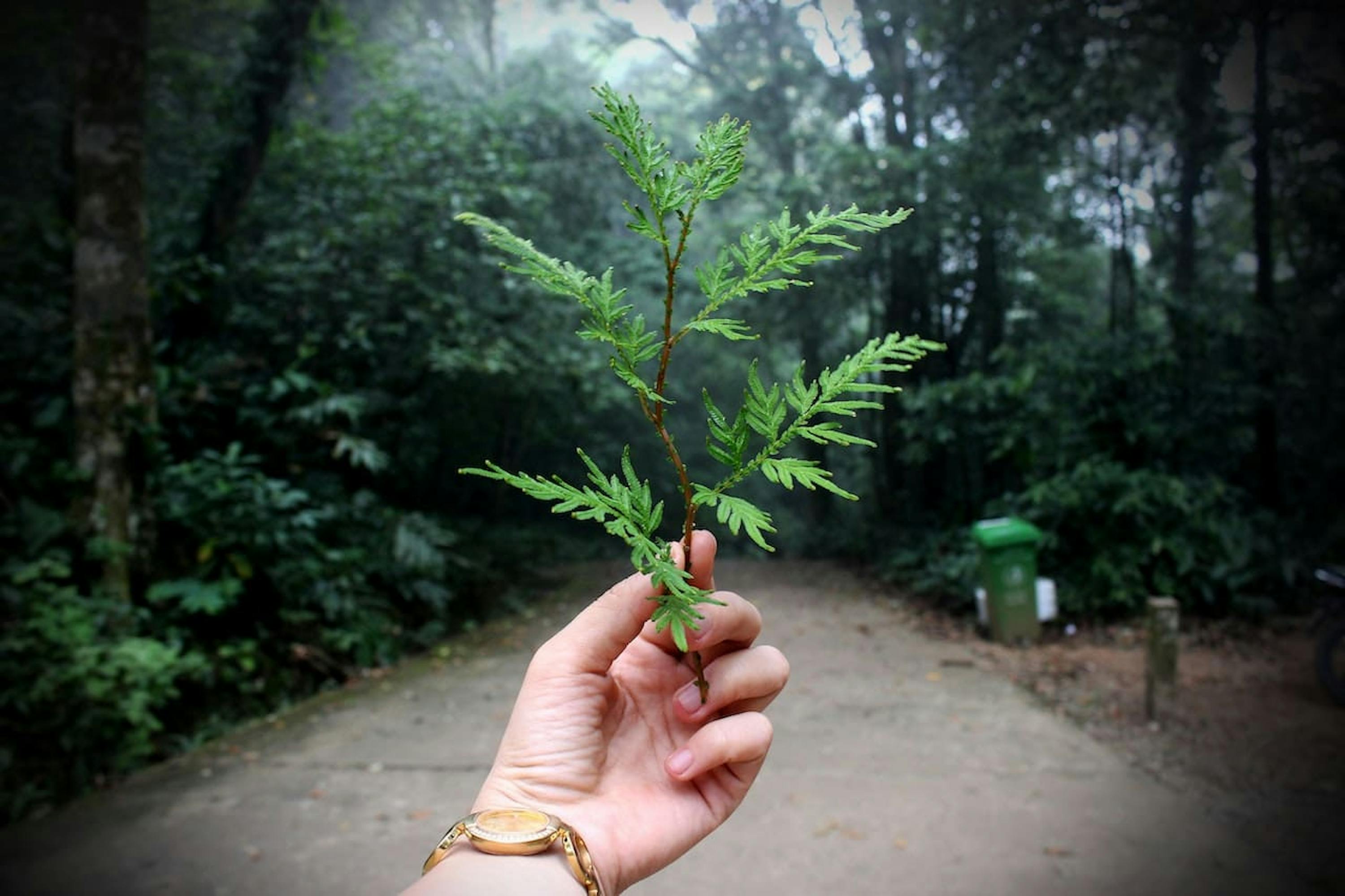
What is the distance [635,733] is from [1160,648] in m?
4.18

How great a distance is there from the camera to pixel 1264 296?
7168mm

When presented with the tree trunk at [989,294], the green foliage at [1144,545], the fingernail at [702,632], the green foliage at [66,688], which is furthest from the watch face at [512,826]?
the tree trunk at [989,294]

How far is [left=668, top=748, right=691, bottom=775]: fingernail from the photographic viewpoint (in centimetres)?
98

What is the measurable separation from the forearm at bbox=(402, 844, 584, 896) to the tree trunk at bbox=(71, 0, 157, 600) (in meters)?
4.12

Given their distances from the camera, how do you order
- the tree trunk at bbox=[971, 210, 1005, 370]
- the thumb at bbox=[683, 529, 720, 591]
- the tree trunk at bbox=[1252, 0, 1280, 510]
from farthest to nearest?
the tree trunk at bbox=[971, 210, 1005, 370], the tree trunk at bbox=[1252, 0, 1280, 510], the thumb at bbox=[683, 529, 720, 591]

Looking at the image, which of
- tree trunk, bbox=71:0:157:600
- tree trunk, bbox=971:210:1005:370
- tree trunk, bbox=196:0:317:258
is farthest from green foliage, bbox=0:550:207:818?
tree trunk, bbox=971:210:1005:370

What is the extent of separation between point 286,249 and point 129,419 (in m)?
2.34

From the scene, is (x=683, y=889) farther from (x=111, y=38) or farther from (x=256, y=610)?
(x=111, y=38)

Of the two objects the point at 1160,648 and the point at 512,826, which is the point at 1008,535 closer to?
the point at 1160,648

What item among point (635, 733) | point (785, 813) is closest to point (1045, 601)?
point (785, 813)

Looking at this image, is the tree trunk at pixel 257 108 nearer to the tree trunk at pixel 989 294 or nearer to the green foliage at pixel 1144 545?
the tree trunk at pixel 989 294

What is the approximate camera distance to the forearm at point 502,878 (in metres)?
0.93

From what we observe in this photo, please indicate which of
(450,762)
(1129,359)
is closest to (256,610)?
(450,762)

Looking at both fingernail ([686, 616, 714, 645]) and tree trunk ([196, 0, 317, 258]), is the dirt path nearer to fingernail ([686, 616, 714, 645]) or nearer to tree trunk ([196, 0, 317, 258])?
fingernail ([686, 616, 714, 645])
